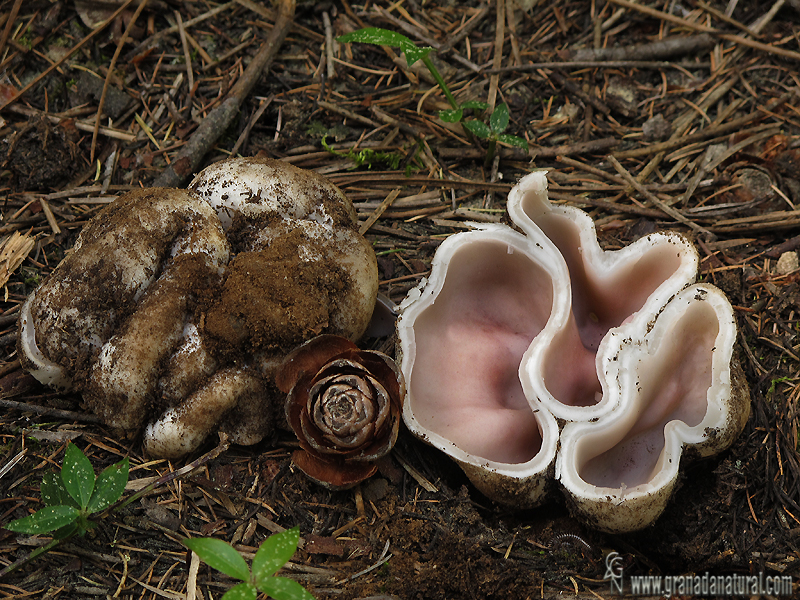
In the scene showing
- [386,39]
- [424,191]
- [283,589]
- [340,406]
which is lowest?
[283,589]

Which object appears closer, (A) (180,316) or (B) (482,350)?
(A) (180,316)

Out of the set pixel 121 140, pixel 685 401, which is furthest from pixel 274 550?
pixel 121 140

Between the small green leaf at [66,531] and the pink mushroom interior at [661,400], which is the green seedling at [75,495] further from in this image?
the pink mushroom interior at [661,400]

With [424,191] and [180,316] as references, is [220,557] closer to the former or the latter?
[180,316]

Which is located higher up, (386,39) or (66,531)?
(386,39)

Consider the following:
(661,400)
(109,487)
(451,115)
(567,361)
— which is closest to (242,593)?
(109,487)
